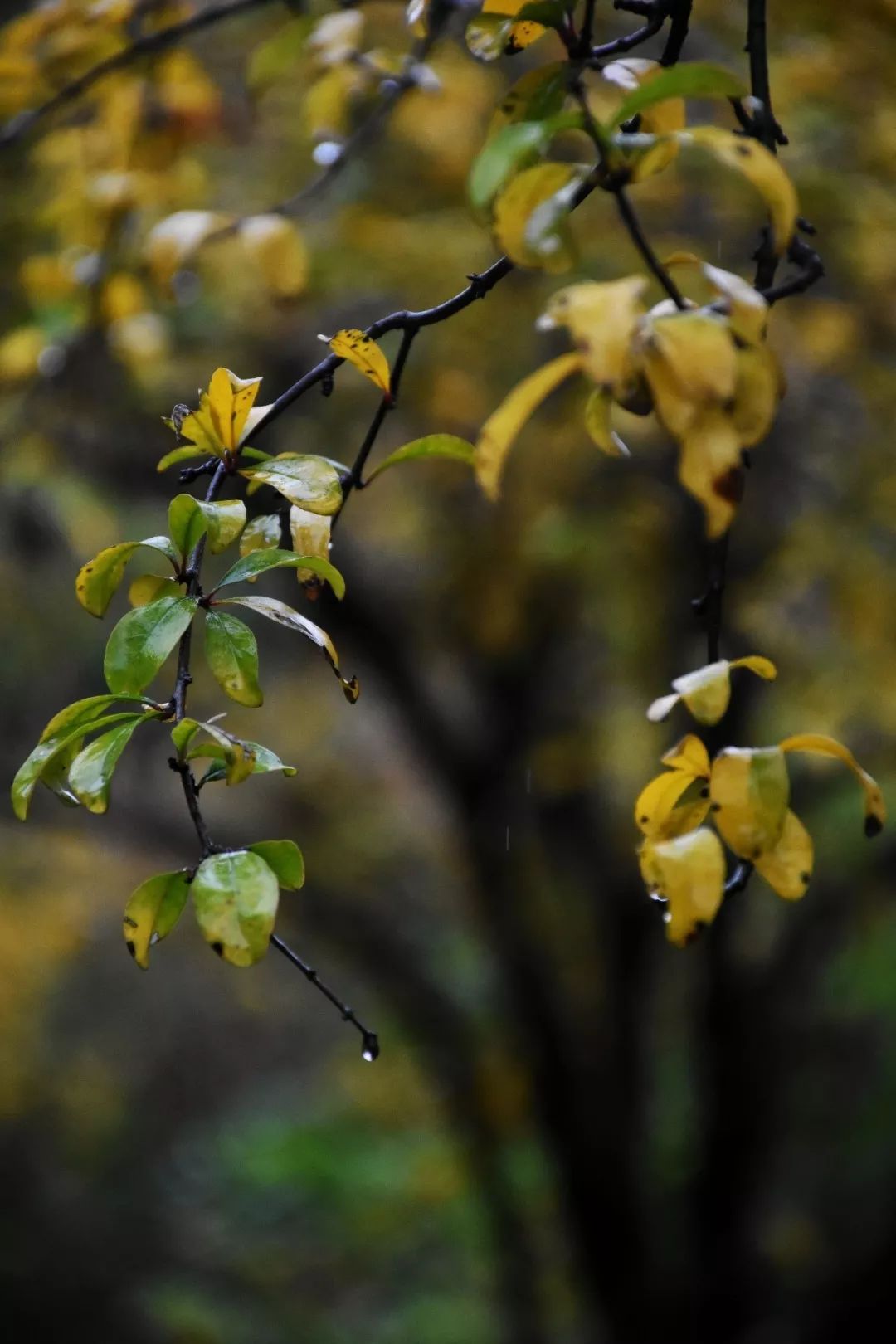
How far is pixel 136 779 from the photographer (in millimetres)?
4258

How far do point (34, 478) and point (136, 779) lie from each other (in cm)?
182

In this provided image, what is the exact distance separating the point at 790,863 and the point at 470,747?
Result: 3248mm

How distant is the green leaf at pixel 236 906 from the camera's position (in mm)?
584

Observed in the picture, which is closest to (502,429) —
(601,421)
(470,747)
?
(601,421)

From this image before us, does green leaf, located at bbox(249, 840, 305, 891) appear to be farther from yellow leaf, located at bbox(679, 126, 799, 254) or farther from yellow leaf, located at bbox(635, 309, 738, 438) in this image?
yellow leaf, located at bbox(679, 126, 799, 254)

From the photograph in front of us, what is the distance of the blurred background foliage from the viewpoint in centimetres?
232

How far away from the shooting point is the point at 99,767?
0.64 m

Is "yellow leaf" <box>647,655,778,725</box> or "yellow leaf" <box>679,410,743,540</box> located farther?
"yellow leaf" <box>647,655,778,725</box>

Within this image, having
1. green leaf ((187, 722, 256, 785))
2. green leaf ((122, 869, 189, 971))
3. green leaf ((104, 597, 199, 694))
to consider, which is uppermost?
green leaf ((104, 597, 199, 694))

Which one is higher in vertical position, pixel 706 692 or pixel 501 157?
pixel 501 157

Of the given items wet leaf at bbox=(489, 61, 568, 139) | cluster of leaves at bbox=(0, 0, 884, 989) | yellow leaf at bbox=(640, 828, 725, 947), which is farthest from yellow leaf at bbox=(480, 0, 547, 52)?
yellow leaf at bbox=(640, 828, 725, 947)

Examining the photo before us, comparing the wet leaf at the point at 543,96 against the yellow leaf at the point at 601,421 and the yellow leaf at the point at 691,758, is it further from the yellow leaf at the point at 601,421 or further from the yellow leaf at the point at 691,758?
the yellow leaf at the point at 691,758

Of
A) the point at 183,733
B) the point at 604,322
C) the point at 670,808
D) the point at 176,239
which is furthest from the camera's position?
the point at 176,239

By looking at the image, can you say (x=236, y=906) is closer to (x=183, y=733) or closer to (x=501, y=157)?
(x=183, y=733)
